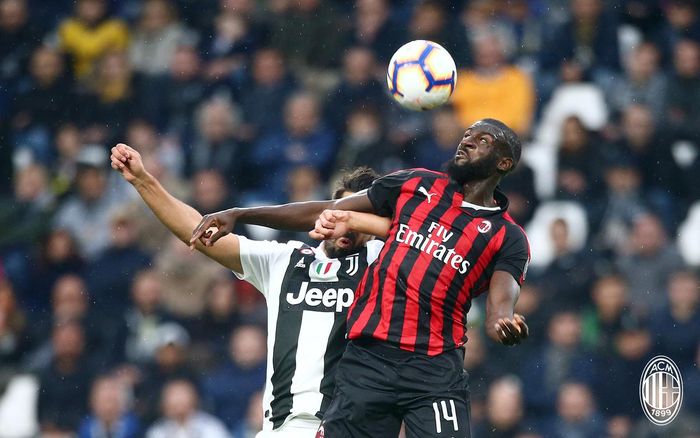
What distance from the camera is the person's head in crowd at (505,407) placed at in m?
8.59

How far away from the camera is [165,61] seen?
12125mm

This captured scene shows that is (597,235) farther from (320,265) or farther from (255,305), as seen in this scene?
(320,265)

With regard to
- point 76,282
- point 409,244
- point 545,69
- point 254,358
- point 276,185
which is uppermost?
point 545,69

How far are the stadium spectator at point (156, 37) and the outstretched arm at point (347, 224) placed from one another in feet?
23.6

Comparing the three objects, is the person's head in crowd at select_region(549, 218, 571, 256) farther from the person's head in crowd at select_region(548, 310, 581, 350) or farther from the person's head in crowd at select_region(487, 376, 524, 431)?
the person's head in crowd at select_region(487, 376, 524, 431)

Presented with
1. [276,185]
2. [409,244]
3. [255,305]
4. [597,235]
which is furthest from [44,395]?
[409,244]

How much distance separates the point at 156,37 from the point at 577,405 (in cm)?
606

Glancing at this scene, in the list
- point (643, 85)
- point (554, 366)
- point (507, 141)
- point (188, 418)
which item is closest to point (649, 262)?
point (554, 366)

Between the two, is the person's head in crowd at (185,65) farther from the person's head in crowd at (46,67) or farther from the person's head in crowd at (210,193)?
the person's head in crowd at (210,193)

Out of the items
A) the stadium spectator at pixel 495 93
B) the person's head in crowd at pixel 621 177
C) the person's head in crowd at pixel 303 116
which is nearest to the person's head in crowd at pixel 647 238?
the person's head in crowd at pixel 621 177

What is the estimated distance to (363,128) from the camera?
10.5 metres

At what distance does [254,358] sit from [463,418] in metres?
4.32

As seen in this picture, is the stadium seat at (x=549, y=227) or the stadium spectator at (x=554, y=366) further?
the stadium seat at (x=549, y=227)

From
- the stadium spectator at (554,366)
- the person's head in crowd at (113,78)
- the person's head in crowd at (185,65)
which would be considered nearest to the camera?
the stadium spectator at (554,366)
